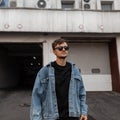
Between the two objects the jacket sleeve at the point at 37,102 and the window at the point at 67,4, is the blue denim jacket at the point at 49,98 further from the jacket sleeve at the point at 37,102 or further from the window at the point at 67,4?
the window at the point at 67,4

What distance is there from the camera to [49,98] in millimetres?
3555

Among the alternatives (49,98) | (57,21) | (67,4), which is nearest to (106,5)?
(67,4)

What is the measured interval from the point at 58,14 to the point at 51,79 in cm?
1432

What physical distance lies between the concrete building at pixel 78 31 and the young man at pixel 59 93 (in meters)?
13.8

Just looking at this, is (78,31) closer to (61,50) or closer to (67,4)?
(67,4)

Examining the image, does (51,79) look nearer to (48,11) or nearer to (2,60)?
(48,11)

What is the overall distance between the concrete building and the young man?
1379 cm

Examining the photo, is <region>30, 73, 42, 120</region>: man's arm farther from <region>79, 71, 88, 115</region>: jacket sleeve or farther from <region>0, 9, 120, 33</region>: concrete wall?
<region>0, 9, 120, 33</region>: concrete wall

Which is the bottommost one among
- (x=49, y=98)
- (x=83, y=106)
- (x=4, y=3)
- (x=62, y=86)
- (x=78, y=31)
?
(x=83, y=106)

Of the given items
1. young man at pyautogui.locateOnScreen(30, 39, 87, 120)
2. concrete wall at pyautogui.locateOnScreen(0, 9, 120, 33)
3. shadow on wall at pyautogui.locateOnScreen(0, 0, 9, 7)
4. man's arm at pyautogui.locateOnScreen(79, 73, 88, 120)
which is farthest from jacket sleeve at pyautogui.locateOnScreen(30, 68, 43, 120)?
shadow on wall at pyautogui.locateOnScreen(0, 0, 9, 7)

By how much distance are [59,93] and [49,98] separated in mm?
133

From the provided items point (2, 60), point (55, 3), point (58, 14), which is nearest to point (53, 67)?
point (58, 14)

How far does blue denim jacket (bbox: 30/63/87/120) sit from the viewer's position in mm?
3520

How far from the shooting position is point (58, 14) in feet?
57.8
